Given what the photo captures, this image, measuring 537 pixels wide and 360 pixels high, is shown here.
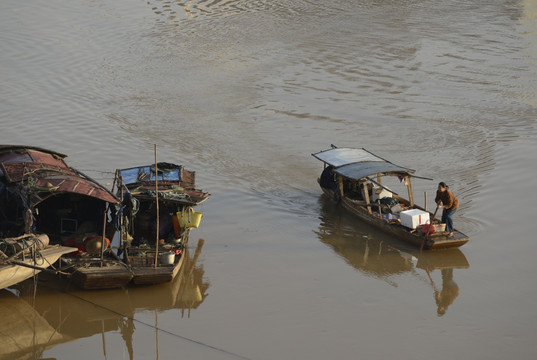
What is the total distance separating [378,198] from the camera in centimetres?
1612

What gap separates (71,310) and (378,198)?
7005 mm

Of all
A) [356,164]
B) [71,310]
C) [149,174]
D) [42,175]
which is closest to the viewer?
[71,310]

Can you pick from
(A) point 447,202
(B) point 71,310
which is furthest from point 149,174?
(A) point 447,202

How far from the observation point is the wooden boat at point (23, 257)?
37.4ft

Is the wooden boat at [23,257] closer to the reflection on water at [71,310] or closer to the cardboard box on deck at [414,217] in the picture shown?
the reflection on water at [71,310]

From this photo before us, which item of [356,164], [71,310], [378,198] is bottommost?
[71,310]

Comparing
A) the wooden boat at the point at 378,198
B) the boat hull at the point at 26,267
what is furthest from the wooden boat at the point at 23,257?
the wooden boat at the point at 378,198

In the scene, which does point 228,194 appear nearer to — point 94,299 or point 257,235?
point 257,235

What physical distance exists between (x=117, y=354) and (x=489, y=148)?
12724mm

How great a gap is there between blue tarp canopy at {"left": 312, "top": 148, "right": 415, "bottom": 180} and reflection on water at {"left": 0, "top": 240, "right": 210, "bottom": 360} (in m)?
4.22

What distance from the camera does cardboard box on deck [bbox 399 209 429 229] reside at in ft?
47.9

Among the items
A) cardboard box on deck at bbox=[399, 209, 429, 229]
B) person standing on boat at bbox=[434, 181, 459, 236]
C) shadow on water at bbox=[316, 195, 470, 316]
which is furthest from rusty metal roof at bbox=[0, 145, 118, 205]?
person standing on boat at bbox=[434, 181, 459, 236]

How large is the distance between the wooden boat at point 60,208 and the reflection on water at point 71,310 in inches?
13.1

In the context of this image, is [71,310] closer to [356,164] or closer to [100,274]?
[100,274]
